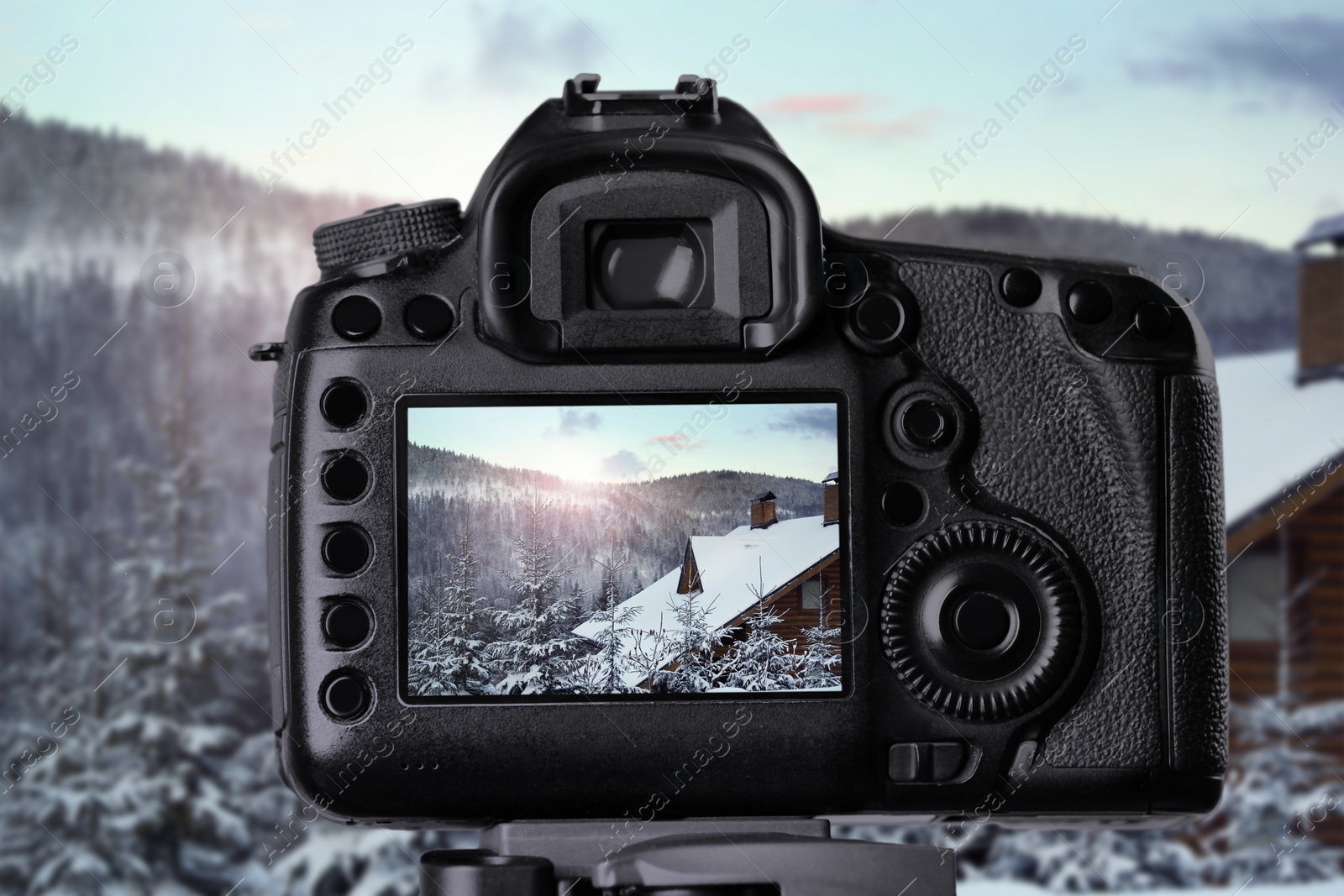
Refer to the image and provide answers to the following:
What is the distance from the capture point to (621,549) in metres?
0.53

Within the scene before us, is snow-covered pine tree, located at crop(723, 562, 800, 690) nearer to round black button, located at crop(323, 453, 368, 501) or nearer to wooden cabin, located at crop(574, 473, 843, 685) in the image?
wooden cabin, located at crop(574, 473, 843, 685)

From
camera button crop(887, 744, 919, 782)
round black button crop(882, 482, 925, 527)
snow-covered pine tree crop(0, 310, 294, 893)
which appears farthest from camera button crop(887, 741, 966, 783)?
snow-covered pine tree crop(0, 310, 294, 893)

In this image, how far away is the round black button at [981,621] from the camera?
21.5 inches

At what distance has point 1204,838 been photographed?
7.04ft

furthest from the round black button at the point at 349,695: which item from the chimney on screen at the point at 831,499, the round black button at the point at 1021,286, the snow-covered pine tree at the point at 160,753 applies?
the snow-covered pine tree at the point at 160,753

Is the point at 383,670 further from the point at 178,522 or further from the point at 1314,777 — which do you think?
the point at 1314,777

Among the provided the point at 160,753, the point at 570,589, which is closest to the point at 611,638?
the point at 570,589

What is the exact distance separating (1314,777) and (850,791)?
2.02m

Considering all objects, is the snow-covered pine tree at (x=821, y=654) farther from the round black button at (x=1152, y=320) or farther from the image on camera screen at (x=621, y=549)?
the round black button at (x=1152, y=320)

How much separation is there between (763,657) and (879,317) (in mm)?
168

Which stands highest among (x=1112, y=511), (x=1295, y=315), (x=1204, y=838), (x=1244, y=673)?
(x=1295, y=315)

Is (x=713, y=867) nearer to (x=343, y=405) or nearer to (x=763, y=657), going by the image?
(x=763, y=657)

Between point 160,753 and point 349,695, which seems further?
point 160,753

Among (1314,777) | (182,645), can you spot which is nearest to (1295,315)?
(1314,777)
